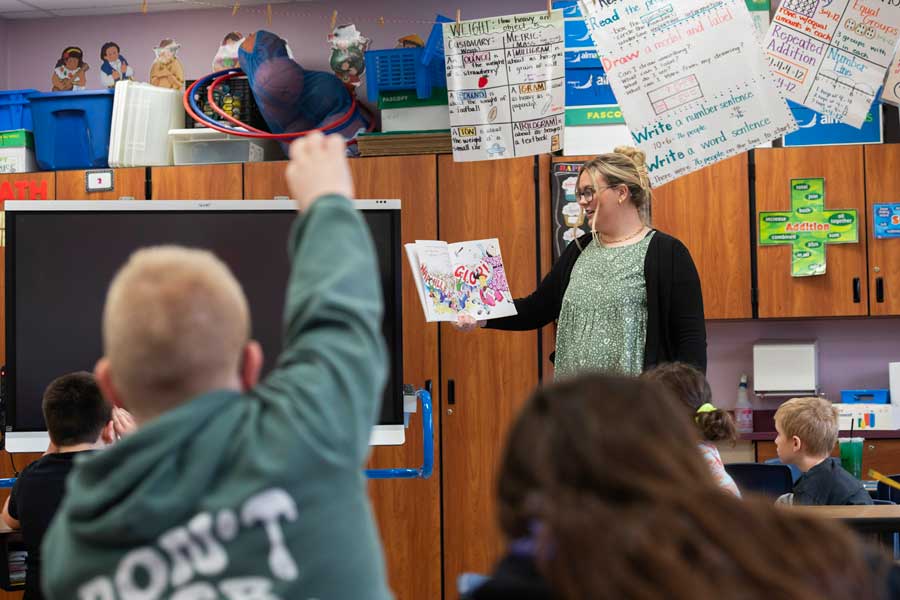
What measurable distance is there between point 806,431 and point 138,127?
3.44 metres

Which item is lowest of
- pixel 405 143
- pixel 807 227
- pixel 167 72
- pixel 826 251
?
pixel 826 251

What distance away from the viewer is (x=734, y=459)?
504 cm

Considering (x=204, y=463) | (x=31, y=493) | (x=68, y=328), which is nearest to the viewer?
(x=204, y=463)

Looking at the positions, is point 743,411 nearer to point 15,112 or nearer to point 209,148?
point 209,148

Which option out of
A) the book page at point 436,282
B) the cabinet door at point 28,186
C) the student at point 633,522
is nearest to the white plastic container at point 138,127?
the cabinet door at point 28,186

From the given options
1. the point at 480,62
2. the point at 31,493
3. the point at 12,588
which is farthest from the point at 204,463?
the point at 480,62

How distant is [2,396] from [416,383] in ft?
5.86

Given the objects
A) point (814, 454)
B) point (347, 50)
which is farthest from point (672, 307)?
point (347, 50)

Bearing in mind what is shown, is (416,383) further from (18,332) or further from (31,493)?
(31,493)

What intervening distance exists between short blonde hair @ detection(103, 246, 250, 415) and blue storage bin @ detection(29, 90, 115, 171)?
4527 mm

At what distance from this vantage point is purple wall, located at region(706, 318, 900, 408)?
5281mm

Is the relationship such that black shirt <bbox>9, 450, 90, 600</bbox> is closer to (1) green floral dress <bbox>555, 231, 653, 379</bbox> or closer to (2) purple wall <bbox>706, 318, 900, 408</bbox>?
(1) green floral dress <bbox>555, 231, 653, 379</bbox>

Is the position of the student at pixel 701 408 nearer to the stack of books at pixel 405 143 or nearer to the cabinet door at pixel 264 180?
the stack of books at pixel 405 143

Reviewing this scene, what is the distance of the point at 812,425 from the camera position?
369cm
